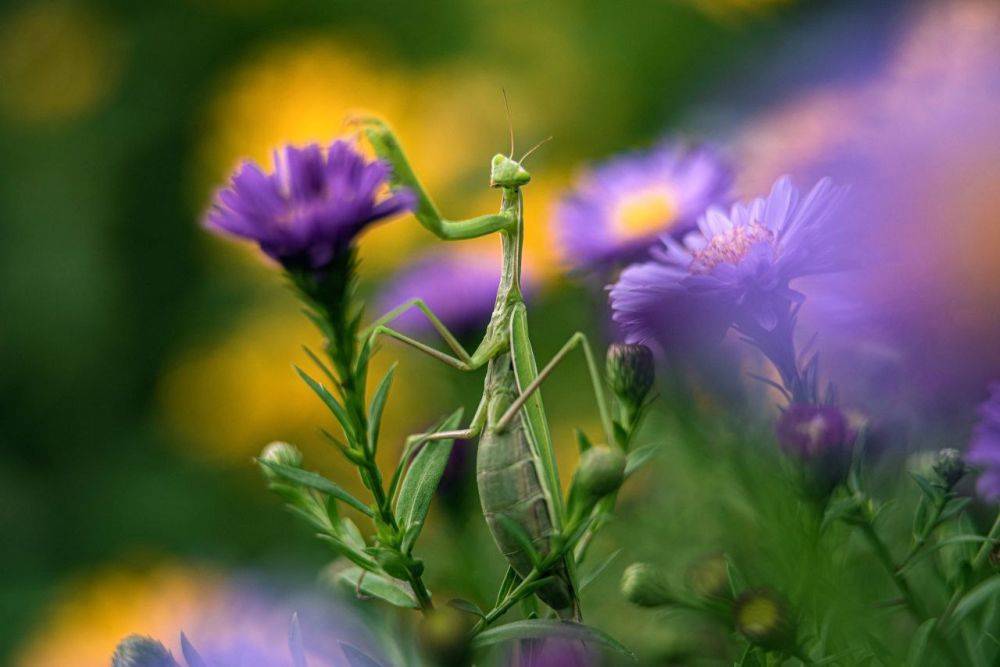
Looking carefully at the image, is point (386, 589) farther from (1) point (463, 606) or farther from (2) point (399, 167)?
(2) point (399, 167)

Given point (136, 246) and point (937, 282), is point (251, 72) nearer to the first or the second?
point (136, 246)

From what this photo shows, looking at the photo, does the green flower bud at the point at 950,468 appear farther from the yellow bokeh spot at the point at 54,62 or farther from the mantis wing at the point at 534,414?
the yellow bokeh spot at the point at 54,62

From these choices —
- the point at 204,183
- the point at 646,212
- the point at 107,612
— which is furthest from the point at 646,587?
the point at 204,183

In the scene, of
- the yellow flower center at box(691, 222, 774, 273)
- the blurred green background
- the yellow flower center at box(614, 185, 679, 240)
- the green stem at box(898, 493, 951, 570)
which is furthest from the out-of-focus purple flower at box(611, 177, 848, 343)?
the blurred green background

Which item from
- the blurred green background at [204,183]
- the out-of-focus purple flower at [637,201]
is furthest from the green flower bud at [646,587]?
the blurred green background at [204,183]

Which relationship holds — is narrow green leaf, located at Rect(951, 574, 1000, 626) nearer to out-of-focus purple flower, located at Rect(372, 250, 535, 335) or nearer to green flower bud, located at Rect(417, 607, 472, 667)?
green flower bud, located at Rect(417, 607, 472, 667)

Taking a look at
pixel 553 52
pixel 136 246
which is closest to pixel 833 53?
pixel 553 52
